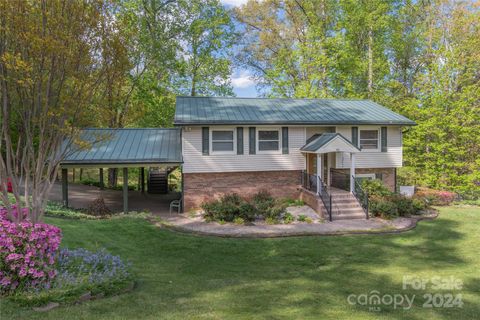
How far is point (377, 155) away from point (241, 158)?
24.9 feet

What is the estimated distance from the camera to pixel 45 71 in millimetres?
5785

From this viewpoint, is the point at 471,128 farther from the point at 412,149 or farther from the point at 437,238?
the point at 437,238

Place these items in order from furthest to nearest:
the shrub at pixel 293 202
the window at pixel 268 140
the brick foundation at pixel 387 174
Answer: the brick foundation at pixel 387 174, the window at pixel 268 140, the shrub at pixel 293 202

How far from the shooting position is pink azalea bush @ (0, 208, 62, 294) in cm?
514

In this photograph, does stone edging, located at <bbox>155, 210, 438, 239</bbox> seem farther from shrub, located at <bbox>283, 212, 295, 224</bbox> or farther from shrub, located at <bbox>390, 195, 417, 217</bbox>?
shrub, located at <bbox>390, 195, 417, 217</bbox>

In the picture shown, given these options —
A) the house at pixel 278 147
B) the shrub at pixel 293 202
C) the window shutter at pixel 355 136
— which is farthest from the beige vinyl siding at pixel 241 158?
the window shutter at pixel 355 136

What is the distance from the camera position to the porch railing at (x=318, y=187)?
13245mm

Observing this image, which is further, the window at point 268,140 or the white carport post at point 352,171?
the window at point 268,140

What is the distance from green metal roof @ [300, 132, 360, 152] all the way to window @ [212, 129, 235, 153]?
363 centimetres

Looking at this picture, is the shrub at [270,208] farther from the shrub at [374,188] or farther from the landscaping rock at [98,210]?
the landscaping rock at [98,210]

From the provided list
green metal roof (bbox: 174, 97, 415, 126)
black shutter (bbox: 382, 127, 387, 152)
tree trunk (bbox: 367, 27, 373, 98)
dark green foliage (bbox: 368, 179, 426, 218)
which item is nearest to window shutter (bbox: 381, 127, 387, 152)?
black shutter (bbox: 382, 127, 387, 152)

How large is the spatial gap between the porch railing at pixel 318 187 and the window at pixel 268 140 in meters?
2.06

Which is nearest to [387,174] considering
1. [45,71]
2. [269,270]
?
[269,270]

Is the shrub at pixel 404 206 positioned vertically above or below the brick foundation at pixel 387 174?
below
